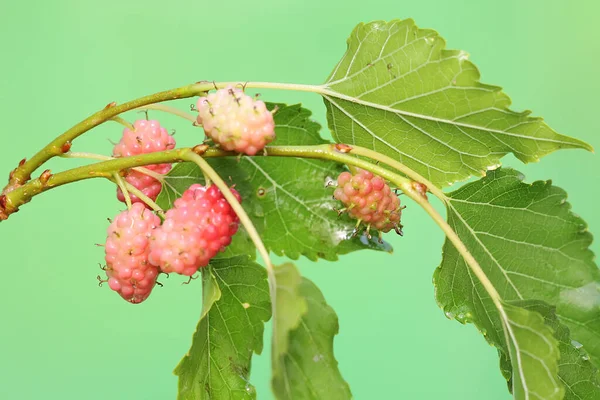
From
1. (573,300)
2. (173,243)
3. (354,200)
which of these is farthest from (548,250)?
(173,243)

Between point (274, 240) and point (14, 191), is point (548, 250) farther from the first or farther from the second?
point (14, 191)

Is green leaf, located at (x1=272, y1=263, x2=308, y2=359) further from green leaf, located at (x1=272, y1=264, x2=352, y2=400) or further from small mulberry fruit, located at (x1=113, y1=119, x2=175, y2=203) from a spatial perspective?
small mulberry fruit, located at (x1=113, y1=119, x2=175, y2=203)

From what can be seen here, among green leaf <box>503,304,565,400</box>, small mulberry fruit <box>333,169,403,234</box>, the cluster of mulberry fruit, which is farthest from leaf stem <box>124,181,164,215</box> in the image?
green leaf <box>503,304,565,400</box>

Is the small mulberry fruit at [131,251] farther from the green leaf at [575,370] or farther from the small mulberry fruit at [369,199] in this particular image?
the green leaf at [575,370]

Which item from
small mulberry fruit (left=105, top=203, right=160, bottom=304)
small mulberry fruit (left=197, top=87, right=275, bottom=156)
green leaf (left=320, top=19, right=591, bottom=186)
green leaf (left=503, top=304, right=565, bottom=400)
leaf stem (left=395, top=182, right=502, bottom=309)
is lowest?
green leaf (left=503, top=304, right=565, bottom=400)

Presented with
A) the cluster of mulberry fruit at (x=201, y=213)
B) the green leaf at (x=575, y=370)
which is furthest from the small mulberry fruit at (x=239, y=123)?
the green leaf at (x=575, y=370)

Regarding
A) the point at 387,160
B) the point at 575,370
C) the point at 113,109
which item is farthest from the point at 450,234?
the point at 113,109
